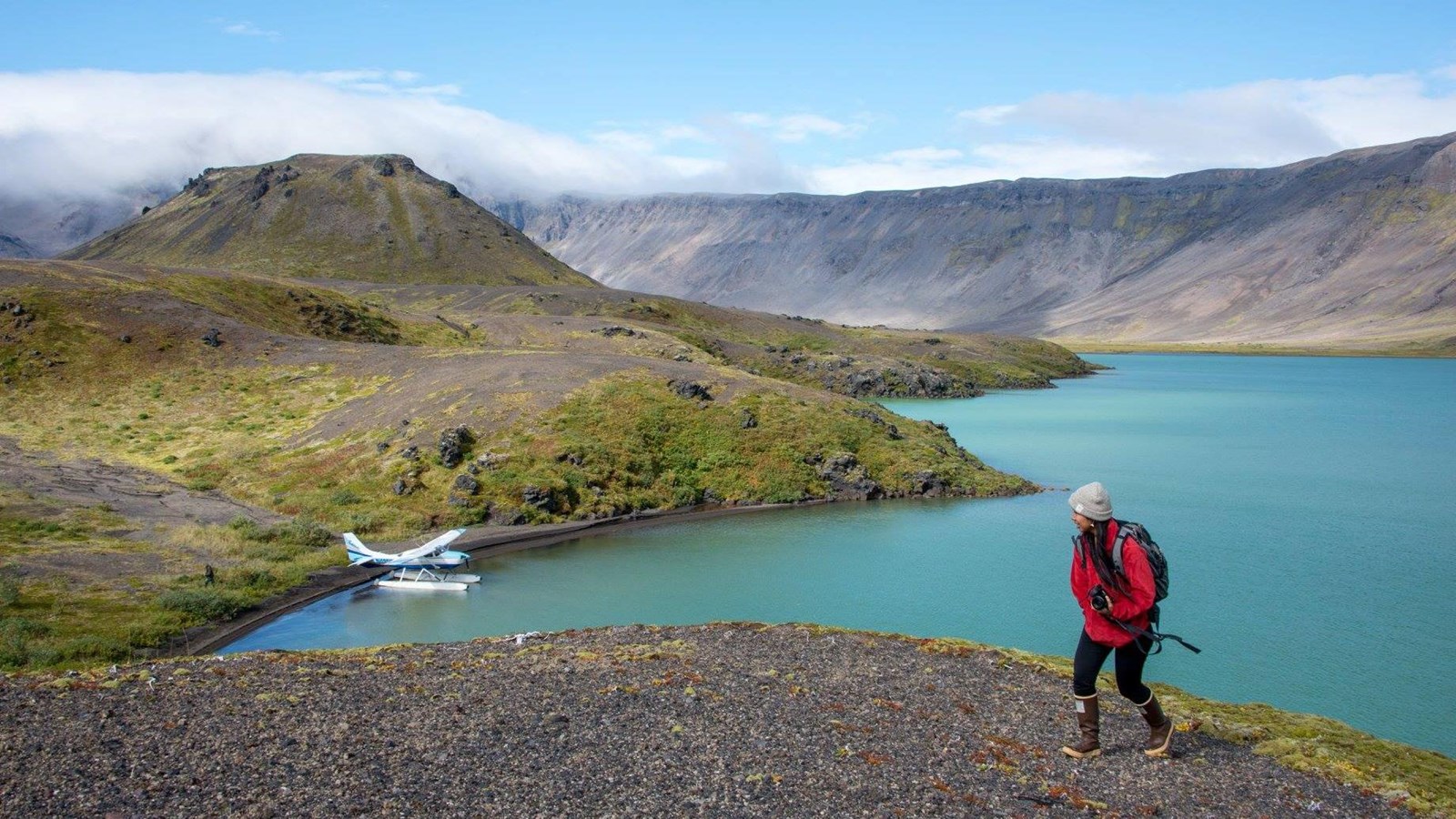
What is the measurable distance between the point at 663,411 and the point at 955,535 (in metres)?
19.8

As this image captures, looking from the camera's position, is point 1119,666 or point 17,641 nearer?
point 1119,666

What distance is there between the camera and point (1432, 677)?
27812mm

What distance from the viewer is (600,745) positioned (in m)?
16.6

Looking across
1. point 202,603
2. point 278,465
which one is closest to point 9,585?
point 202,603

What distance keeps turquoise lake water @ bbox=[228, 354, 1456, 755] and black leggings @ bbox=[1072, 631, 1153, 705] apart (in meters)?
12.1

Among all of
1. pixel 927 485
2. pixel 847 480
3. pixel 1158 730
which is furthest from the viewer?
pixel 927 485

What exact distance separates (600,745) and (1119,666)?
322 inches

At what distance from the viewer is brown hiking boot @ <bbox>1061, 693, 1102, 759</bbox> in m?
15.8

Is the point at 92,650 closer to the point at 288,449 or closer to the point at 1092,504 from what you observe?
the point at 1092,504

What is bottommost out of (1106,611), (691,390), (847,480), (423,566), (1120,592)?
(423,566)

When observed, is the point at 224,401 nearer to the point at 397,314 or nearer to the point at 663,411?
the point at 663,411

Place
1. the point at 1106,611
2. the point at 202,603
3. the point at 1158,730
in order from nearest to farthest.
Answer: the point at 1106,611, the point at 1158,730, the point at 202,603

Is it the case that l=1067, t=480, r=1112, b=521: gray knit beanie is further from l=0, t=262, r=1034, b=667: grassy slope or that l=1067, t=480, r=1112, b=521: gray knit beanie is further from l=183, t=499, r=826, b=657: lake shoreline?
l=183, t=499, r=826, b=657: lake shoreline

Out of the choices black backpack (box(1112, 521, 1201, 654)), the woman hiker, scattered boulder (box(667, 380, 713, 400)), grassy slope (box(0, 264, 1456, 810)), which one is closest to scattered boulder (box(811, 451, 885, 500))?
grassy slope (box(0, 264, 1456, 810))
